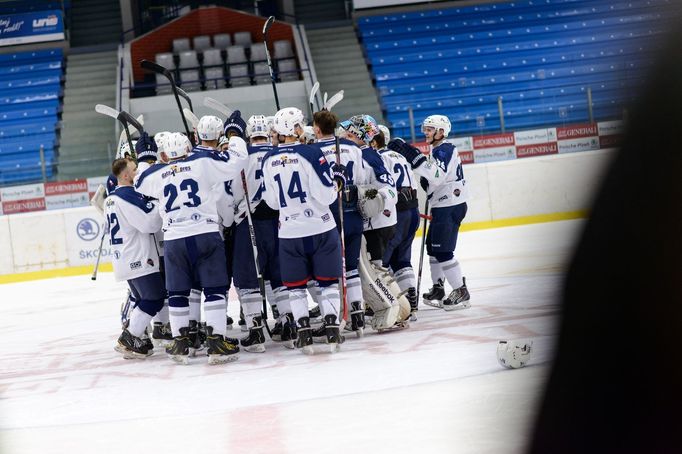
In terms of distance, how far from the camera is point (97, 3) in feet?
83.9

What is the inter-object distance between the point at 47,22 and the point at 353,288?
62.3ft

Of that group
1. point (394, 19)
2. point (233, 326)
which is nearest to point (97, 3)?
point (394, 19)

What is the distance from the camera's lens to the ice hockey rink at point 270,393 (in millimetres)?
3760

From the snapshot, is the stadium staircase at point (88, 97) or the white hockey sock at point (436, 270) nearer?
the white hockey sock at point (436, 270)

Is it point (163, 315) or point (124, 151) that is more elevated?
point (124, 151)

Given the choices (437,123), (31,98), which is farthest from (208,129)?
(31,98)

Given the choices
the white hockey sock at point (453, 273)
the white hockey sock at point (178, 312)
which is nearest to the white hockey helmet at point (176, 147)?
the white hockey sock at point (178, 312)

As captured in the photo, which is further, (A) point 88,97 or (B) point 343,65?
(B) point 343,65

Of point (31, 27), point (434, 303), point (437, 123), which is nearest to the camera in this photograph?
point (437, 123)

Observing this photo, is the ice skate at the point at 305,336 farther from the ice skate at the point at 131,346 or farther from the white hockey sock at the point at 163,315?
the white hockey sock at the point at 163,315

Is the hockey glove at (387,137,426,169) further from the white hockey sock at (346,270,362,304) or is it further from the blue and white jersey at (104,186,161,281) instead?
the blue and white jersey at (104,186,161,281)

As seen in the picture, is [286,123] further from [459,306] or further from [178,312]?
[459,306]

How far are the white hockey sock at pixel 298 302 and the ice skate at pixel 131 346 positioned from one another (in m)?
1.27

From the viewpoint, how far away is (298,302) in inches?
245
